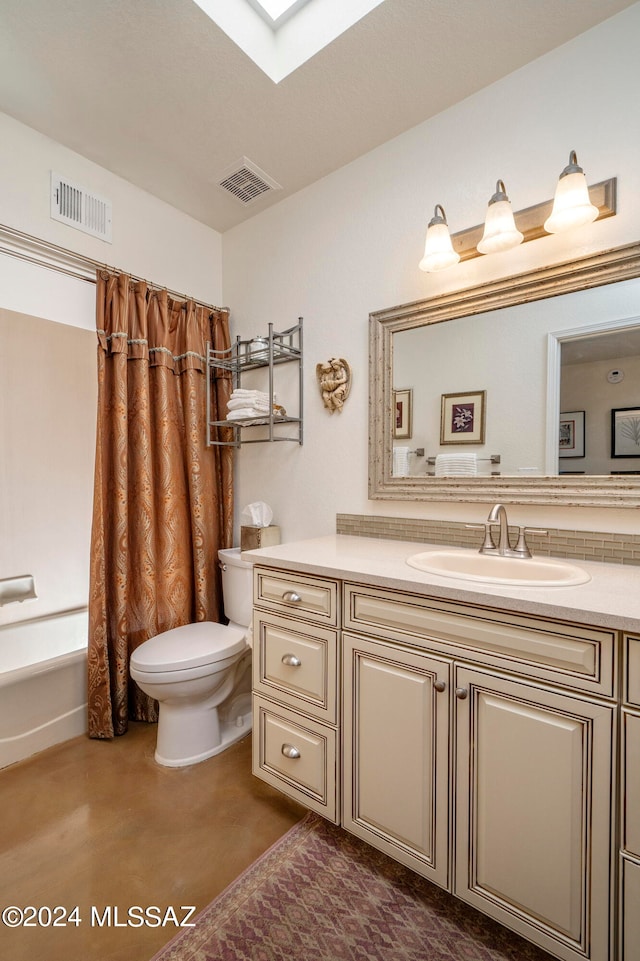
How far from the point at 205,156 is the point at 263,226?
0.44 meters

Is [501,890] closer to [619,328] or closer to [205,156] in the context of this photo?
[619,328]

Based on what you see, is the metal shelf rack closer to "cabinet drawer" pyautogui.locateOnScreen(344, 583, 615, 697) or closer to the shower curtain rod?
the shower curtain rod

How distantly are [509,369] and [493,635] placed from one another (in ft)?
3.12

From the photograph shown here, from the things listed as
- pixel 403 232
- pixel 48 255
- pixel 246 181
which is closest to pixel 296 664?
pixel 403 232

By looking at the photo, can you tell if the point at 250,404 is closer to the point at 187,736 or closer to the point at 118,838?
the point at 187,736

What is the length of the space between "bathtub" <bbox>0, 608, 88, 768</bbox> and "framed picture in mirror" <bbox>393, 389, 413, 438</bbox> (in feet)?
5.51

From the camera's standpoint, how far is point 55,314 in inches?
74.9

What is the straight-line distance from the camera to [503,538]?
1.40 m

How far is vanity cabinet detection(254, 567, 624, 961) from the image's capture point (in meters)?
0.86

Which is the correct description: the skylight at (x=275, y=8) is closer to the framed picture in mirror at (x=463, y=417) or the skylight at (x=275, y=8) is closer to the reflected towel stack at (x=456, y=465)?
the framed picture in mirror at (x=463, y=417)

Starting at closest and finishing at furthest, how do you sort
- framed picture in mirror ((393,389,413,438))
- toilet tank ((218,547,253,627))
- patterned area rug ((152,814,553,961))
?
patterned area rug ((152,814,553,961))
framed picture in mirror ((393,389,413,438))
toilet tank ((218,547,253,627))

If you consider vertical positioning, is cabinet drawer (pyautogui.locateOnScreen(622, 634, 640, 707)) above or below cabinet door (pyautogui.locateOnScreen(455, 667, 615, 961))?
above

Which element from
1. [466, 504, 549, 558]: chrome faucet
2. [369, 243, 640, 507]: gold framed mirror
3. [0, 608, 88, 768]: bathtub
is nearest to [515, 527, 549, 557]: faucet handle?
[466, 504, 549, 558]: chrome faucet

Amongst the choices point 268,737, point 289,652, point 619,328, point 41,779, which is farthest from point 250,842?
point 619,328
